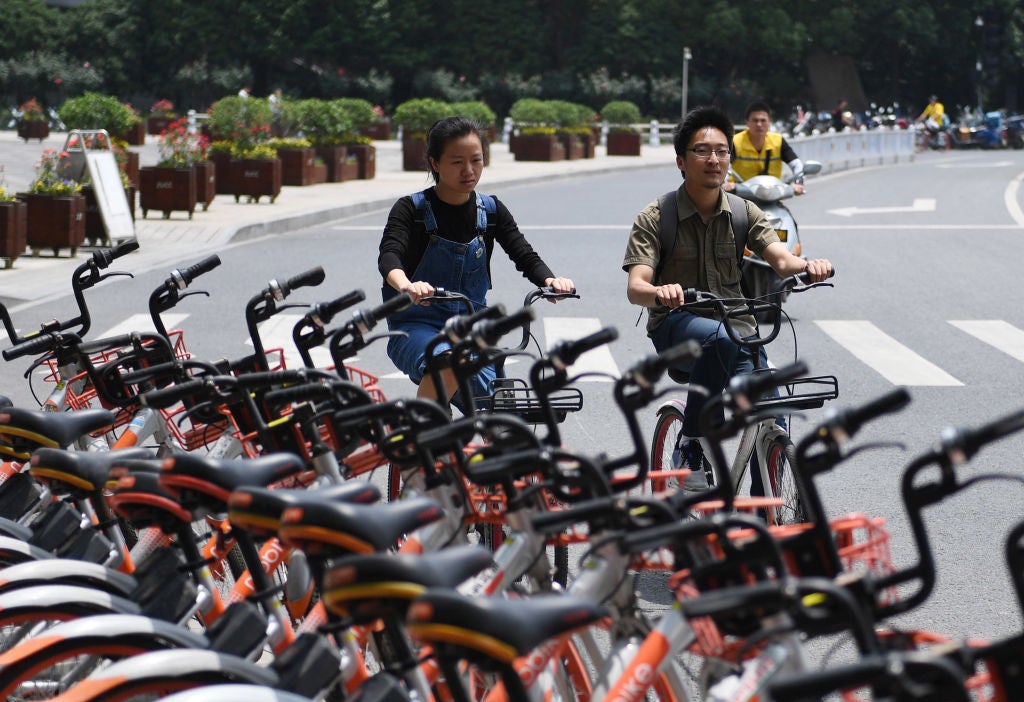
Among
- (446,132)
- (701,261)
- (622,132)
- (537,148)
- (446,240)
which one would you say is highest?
(446,132)

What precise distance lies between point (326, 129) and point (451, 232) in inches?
1039

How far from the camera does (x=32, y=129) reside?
53219mm

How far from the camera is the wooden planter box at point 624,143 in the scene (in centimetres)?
4794

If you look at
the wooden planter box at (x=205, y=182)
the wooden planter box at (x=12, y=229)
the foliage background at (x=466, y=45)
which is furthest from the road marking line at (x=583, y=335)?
the foliage background at (x=466, y=45)

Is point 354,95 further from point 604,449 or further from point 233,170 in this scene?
point 604,449

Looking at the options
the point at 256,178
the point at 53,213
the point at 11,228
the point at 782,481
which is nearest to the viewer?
the point at 782,481

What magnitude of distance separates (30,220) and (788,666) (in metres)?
16.8

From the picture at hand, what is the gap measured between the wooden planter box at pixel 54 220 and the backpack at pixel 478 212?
1232 cm

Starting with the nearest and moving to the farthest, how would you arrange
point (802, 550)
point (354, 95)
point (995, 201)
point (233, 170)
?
1. point (802, 550)
2. point (233, 170)
3. point (995, 201)
4. point (354, 95)

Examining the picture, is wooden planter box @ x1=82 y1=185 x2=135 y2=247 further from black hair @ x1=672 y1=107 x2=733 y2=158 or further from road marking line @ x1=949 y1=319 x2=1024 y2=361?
black hair @ x1=672 y1=107 x2=733 y2=158

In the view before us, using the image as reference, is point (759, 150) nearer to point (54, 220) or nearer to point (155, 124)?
point (54, 220)

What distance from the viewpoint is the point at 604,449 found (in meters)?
8.99

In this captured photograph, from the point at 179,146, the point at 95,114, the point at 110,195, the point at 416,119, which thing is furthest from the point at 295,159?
the point at 110,195

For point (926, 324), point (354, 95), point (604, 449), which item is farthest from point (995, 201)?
point (354, 95)
